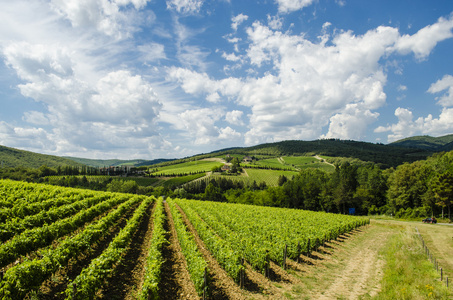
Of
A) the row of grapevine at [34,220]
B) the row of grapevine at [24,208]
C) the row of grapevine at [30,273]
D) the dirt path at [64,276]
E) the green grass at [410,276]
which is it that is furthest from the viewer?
the row of grapevine at [24,208]

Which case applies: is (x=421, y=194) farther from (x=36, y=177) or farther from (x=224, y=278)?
(x=36, y=177)

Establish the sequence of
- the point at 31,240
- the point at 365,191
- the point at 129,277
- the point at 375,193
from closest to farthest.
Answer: the point at 129,277 < the point at 31,240 < the point at 365,191 < the point at 375,193

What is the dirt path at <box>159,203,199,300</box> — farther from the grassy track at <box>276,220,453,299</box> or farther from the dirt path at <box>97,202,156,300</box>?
the grassy track at <box>276,220,453,299</box>

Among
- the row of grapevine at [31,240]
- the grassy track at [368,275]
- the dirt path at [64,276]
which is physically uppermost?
the row of grapevine at [31,240]

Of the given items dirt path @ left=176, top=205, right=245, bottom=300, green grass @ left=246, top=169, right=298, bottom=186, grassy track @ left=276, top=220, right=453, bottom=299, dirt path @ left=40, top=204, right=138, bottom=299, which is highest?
green grass @ left=246, top=169, right=298, bottom=186

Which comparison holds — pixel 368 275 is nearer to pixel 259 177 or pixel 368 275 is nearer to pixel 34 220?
pixel 34 220

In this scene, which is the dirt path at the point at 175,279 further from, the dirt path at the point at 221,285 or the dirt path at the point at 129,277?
the dirt path at the point at 129,277

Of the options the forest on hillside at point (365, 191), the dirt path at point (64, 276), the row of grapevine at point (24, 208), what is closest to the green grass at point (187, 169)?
the forest on hillside at point (365, 191)

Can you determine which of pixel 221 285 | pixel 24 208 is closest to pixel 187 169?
pixel 24 208

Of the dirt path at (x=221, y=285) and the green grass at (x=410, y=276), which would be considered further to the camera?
the dirt path at (x=221, y=285)

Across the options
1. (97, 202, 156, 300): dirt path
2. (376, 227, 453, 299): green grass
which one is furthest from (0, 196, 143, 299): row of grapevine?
(376, 227, 453, 299): green grass

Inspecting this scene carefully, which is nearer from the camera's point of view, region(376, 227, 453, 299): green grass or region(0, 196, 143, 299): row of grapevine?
region(0, 196, 143, 299): row of grapevine

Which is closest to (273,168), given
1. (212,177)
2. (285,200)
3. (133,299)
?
(212,177)

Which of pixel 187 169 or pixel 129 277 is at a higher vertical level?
pixel 187 169
